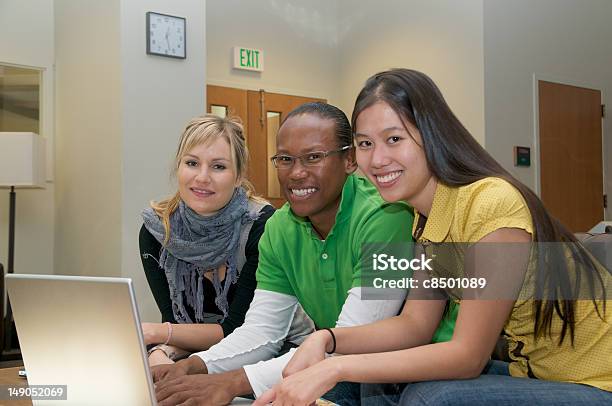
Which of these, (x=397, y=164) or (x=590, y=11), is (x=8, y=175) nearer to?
(x=397, y=164)

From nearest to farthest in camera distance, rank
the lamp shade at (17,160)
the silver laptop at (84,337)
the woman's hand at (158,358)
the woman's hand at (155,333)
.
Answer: the silver laptop at (84,337) < the woman's hand at (158,358) < the woman's hand at (155,333) < the lamp shade at (17,160)

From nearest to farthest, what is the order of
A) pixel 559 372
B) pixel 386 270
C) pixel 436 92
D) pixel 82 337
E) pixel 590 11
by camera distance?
pixel 82 337 < pixel 559 372 < pixel 436 92 < pixel 386 270 < pixel 590 11

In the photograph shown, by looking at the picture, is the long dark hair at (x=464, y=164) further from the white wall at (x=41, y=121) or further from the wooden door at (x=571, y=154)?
the wooden door at (x=571, y=154)

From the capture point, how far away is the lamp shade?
4.23m

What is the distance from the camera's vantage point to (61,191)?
16.0 feet

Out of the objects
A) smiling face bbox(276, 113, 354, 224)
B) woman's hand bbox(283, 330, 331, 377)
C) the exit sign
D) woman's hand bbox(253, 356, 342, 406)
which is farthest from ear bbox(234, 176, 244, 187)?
the exit sign

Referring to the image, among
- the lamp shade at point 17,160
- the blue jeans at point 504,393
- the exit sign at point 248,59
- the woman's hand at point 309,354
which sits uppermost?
the exit sign at point 248,59

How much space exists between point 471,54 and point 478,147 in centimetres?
398

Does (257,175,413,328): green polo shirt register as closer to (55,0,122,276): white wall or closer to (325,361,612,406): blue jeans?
(325,361,612,406): blue jeans

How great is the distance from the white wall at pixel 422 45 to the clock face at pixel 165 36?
1.95 metres

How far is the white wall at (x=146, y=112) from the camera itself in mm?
4031

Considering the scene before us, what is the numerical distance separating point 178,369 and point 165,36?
312 cm

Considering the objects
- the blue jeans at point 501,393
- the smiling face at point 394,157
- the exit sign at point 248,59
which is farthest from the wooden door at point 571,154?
the blue jeans at point 501,393

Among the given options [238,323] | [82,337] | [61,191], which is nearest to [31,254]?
[61,191]
